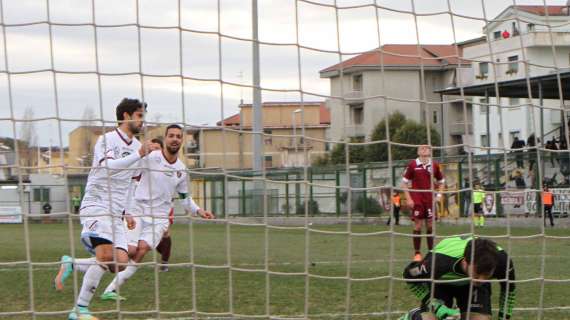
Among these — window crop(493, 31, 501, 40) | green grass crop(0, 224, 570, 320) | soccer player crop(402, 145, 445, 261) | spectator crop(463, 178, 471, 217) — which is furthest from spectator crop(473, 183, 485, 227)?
window crop(493, 31, 501, 40)

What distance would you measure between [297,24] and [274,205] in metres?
8.30

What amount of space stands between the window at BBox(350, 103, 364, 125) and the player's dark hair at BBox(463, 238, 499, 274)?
131cm

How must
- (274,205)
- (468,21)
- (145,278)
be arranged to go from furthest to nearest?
1. (274,205)
2. (145,278)
3. (468,21)

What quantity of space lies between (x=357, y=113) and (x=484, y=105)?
37.9 inches

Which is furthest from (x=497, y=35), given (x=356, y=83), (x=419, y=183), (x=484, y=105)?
(x=419, y=183)

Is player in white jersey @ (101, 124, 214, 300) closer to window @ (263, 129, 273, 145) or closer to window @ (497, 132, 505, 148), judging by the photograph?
window @ (263, 129, 273, 145)

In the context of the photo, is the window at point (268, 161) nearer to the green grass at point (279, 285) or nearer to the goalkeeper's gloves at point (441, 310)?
the green grass at point (279, 285)

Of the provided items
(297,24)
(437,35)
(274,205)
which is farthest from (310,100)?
(274,205)

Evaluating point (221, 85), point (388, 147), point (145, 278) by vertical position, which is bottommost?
point (145, 278)

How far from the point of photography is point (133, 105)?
6.84 metres

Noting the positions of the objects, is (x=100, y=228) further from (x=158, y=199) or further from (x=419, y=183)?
(x=419, y=183)

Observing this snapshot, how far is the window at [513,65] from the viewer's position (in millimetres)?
7301

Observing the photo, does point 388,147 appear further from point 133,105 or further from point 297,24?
point 133,105

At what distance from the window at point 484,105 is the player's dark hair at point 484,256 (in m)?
1.30
